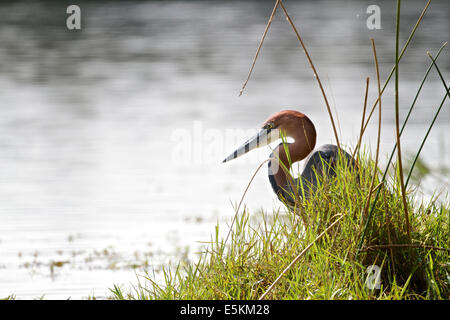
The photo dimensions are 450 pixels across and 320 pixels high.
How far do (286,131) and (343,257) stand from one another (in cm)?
116

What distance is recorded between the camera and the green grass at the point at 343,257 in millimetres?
2539

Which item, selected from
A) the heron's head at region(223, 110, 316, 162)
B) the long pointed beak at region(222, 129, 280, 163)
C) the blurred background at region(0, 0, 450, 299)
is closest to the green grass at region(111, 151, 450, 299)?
the blurred background at region(0, 0, 450, 299)

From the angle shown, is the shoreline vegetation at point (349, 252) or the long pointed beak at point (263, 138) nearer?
the shoreline vegetation at point (349, 252)

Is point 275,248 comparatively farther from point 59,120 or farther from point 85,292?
point 59,120

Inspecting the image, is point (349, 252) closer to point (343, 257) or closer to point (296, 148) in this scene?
point (343, 257)

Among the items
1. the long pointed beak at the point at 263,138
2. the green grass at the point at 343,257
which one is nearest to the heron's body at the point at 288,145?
the long pointed beak at the point at 263,138

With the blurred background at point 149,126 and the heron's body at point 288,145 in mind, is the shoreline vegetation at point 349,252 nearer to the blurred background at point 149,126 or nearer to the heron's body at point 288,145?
the blurred background at point 149,126

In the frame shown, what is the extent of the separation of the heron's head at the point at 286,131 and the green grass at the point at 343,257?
74 centimetres

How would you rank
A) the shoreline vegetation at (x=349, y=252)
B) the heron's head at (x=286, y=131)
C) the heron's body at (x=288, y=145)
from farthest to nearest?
the heron's head at (x=286, y=131), the heron's body at (x=288, y=145), the shoreline vegetation at (x=349, y=252)

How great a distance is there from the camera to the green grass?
2539mm

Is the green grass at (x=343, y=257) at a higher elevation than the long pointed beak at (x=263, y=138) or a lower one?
lower

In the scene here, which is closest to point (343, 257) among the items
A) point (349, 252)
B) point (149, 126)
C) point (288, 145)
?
point (349, 252)
